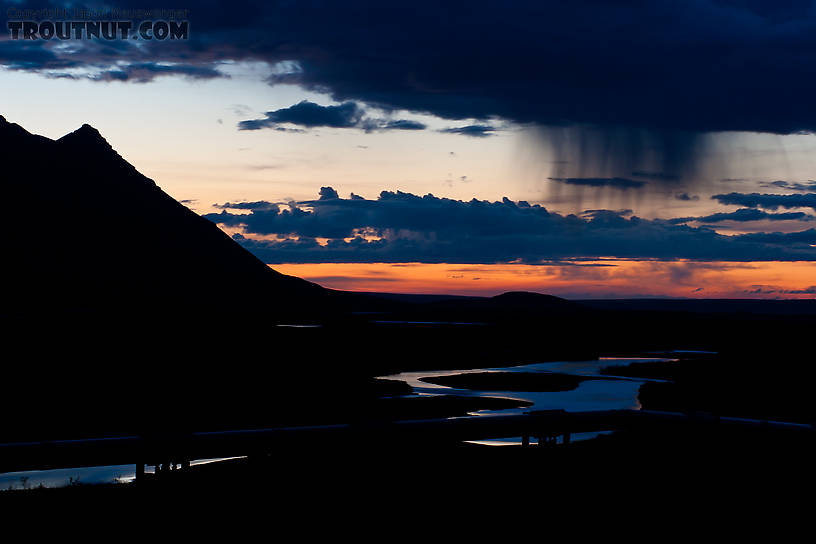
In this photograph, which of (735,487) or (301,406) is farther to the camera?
(301,406)

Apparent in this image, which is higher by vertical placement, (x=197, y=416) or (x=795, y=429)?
(x=795, y=429)

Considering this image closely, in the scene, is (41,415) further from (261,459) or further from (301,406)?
(261,459)

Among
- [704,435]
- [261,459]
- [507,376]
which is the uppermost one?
[704,435]

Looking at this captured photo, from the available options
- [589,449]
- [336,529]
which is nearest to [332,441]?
[336,529]

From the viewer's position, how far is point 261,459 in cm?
1517

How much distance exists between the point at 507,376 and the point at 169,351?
93.2ft

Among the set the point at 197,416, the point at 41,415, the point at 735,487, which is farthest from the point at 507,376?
the point at 735,487

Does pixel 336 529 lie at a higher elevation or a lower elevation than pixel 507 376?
higher

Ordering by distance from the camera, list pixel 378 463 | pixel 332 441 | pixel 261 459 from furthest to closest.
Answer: pixel 261 459
pixel 378 463
pixel 332 441

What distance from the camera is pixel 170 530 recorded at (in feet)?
27.6

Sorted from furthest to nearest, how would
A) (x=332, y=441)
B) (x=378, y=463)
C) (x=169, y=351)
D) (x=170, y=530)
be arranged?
(x=169, y=351)
(x=378, y=463)
(x=332, y=441)
(x=170, y=530)

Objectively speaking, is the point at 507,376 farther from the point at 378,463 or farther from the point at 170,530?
the point at 170,530

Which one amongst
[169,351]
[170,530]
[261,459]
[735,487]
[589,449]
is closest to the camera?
[170,530]

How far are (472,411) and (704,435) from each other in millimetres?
24080
